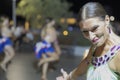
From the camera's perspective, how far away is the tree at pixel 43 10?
26750 mm

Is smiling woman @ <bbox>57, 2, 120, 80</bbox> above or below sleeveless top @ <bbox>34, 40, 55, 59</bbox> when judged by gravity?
above

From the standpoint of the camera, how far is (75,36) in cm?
2289

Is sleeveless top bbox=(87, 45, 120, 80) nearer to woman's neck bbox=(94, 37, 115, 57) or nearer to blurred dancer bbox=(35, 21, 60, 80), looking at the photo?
woman's neck bbox=(94, 37, 115, 57)

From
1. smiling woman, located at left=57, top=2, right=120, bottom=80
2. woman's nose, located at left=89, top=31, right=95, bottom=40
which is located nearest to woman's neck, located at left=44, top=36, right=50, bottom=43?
smiling woman, located at left=57, top=2, right=120, bottom=80

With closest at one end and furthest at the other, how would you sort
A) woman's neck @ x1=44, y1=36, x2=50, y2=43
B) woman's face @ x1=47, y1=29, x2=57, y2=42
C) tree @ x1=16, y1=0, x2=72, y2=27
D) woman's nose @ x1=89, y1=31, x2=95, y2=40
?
woman's nose @ x1=89, y1=31, x2=95, y2=40
woman's face @ x1=47, y1=29, x2=57, y2=42
woman's neck @ x1=44, y1=36, x2=50, y2=43
tree @ x1=16, y1=0, x2=72, y2=27

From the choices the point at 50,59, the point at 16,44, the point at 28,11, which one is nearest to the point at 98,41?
the point at 50,59

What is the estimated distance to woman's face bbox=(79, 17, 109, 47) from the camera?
2590mm

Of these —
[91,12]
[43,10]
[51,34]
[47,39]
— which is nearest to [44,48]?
[47,39]

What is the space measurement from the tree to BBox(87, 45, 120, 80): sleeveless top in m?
23.1

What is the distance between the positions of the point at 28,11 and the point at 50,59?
51.9 feet

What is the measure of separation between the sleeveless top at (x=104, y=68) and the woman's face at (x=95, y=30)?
0.08 meters

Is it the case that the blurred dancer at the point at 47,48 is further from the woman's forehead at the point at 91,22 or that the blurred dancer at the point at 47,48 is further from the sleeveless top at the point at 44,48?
the woman's forehead at the point at 91,22

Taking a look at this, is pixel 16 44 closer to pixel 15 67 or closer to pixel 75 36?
pixel 75 36

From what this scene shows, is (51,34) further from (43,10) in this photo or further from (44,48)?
(43,10)
